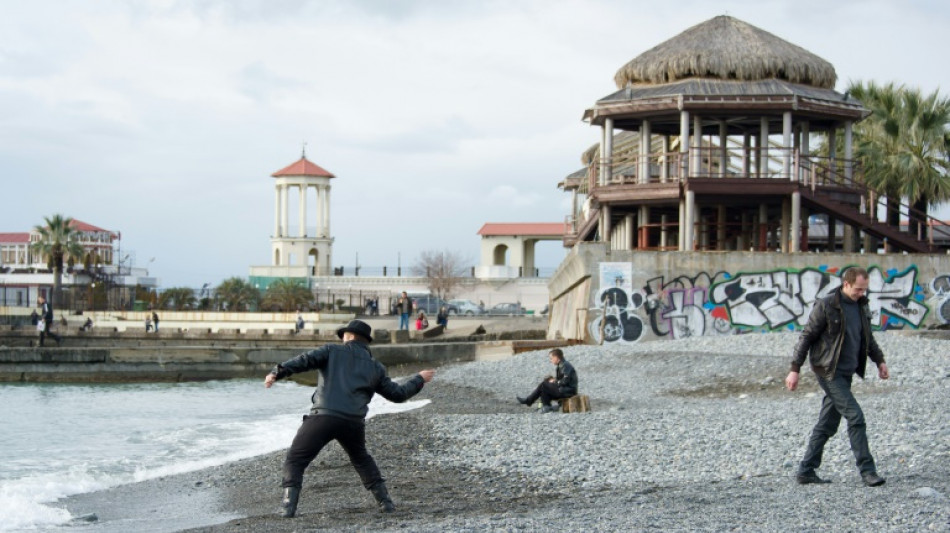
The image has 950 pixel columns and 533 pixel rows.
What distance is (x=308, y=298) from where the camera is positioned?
82.1 meters

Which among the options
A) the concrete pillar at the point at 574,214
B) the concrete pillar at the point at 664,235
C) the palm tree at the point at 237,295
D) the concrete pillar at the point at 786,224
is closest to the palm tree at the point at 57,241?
the palm tree at the point at 237,295

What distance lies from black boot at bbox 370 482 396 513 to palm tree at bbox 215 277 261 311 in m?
70.6

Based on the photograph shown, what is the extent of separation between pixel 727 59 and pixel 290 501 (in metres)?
28.2

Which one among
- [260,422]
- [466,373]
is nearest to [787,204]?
[466,373]

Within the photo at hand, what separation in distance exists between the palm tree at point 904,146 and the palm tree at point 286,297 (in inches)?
1798

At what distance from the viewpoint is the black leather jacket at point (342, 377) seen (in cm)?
924

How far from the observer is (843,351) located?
9625 mm

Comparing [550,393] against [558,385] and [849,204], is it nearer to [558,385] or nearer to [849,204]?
[558,385]

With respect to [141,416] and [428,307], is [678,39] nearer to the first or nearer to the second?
[141,416]

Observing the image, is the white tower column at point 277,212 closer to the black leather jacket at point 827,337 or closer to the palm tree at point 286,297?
the palm tree at point 286,297

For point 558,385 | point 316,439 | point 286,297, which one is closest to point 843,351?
point 316,439

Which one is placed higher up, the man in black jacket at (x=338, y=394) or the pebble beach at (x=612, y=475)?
the man in black jacket at (x=338, y=394)

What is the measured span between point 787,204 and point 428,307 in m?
47.7

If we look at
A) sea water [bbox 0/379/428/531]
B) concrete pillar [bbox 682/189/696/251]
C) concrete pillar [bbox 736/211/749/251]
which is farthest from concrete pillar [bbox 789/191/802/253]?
sea water [bbox 0/379/428/531]
